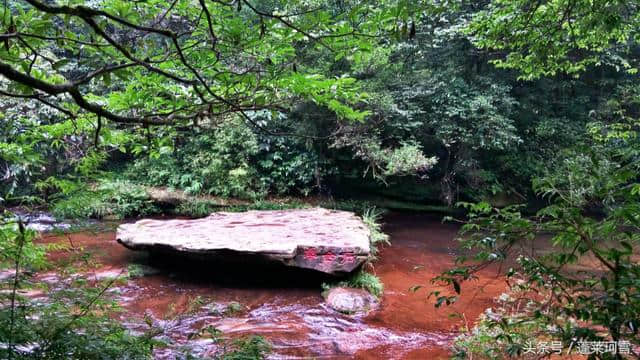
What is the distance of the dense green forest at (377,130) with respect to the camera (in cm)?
160

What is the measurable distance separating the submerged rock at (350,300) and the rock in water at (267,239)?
28cm

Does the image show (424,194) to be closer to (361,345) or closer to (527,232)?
(361,345)

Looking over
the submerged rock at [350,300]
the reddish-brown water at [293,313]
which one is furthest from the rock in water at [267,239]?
the reddish-brown water at [293,313]

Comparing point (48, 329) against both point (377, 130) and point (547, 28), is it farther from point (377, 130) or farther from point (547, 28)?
point (377, 130)

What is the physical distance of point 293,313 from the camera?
449 centimetres

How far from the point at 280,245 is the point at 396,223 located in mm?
5218

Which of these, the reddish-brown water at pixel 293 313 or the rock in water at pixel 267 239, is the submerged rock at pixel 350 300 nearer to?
the reddish-brown water at pixel 293 313

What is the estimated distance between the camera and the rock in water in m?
5.01

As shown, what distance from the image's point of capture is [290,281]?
211 inches

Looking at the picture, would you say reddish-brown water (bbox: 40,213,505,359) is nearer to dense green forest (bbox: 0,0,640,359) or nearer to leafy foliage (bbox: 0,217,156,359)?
dense green forest (bbox: 0,0,640,359)

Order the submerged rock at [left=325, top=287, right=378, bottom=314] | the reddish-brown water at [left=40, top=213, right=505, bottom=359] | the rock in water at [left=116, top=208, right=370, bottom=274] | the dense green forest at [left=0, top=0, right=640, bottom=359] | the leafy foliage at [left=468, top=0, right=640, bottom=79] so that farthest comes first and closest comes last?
the rock in water at [left=116, top=208, right=370, bottom=274]
the submerged rock at [left=325, top=287, right=378, bottom=314]
the reddish-brown water at [left=40, top=213, right=505, bottom=359]
the leafy foliage at [left=468, top=0, right=640, bottom=79]
the dense green forest at [left=0, top=0, right=640, bottom=359]

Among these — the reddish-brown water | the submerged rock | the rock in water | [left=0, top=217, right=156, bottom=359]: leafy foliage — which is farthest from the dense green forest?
the rock in water

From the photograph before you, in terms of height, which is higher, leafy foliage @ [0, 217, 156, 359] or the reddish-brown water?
leafy foliage @ [0, 217, 156, 359]

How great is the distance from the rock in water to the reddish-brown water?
44cm
